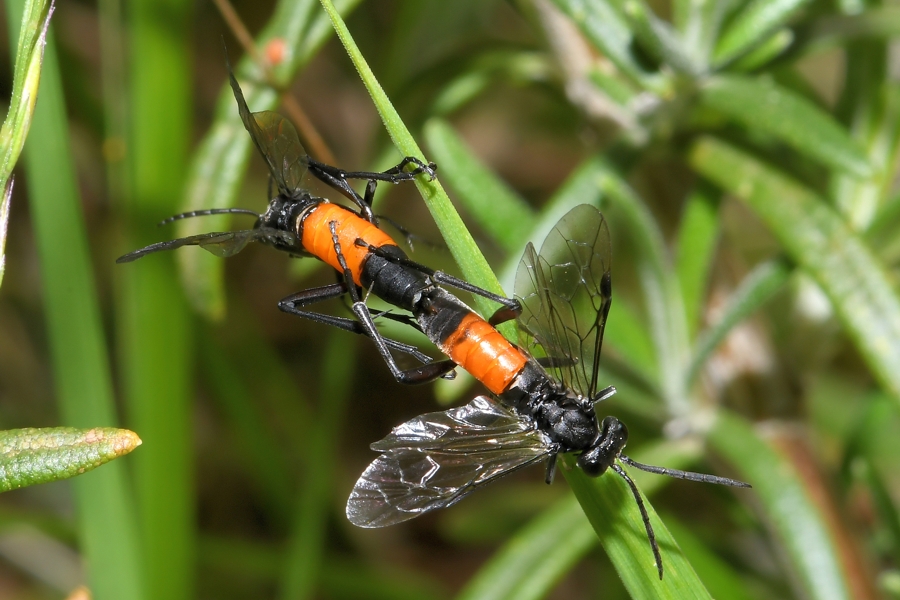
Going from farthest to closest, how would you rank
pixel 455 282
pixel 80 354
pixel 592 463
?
pixel 80 354, pixel 455 282, pixel 592 463

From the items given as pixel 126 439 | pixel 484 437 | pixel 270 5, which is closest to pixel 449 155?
pixel 484 437

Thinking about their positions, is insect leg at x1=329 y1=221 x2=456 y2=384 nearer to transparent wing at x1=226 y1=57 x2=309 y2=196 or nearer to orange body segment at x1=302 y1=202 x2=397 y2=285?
orange body segment at x1=302 y1=202 x2=397 y2=285

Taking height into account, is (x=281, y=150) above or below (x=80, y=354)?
above

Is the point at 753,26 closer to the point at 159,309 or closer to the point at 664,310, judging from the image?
the point at 664,310

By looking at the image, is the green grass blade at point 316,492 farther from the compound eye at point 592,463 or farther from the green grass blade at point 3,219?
the green grass blade at point 3,219

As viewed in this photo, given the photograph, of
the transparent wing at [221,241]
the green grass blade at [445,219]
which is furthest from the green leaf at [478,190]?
the green grass blade at [445,219]

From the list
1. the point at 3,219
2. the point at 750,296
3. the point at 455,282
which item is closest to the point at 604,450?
the point at 455,282

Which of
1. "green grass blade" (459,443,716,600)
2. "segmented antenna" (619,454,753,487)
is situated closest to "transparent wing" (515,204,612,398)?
"segmented antenna" (619,454,753,487)
